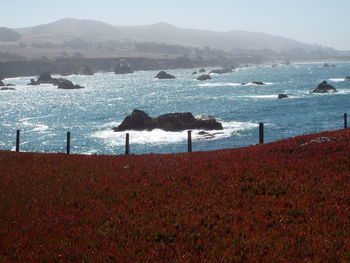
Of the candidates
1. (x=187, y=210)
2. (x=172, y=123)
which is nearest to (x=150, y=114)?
(x=172, y=123)

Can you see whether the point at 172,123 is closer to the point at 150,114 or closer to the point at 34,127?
the point at 150,114

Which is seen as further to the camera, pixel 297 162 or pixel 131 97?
pixel 131 97

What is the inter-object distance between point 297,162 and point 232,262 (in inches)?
384

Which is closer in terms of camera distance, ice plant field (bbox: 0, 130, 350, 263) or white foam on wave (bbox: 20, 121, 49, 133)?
ice plant field (bbox: 0, 130, 350, 263)

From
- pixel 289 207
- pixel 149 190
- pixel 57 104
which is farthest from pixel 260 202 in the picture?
pixel 57 104

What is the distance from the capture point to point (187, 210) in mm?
11648

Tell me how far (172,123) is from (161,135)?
423cm

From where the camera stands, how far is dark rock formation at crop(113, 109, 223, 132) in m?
62.7

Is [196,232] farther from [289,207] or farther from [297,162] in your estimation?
[297,162]

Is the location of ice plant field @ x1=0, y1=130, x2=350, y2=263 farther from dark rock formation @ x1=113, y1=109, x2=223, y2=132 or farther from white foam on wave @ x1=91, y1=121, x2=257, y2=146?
dark rock formation @ x1=113, y1=109, x2=223, y2=132

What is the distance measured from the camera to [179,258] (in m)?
8.42

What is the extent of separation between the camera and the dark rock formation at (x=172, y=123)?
62744mm

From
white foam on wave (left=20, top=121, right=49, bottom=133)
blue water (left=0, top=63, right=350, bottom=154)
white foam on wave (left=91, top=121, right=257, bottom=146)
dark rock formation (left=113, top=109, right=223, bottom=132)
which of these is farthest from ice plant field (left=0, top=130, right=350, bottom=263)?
white foam on wave (left=20, top=121, right=49, bottom=133)

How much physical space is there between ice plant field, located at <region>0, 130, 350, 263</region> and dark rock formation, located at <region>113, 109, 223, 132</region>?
142 ft
